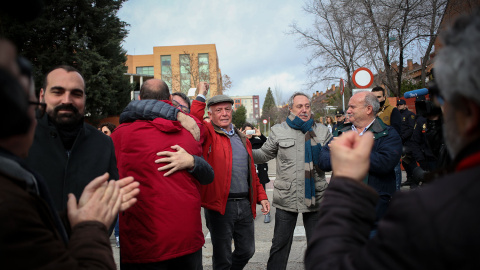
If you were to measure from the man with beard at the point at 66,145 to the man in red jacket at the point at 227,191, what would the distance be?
4.62 feet

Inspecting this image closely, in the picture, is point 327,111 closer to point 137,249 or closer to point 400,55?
point 400,55

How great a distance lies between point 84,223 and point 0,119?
20.7 inches

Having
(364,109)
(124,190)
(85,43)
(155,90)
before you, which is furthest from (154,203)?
(85,43)

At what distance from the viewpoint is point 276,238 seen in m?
3.80

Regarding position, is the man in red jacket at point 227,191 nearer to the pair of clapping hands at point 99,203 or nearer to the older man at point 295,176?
the older man at point 295,176

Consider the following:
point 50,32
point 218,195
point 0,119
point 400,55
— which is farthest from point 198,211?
point 50,32

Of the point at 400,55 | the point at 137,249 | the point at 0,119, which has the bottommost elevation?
the point at 137,249

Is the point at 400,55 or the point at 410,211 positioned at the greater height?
the point at 400,55

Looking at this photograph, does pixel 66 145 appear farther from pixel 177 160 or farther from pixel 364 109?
pixel 364 109

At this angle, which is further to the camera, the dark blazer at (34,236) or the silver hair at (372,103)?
the silver hair at (372,103)

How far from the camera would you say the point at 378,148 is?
10.5ft

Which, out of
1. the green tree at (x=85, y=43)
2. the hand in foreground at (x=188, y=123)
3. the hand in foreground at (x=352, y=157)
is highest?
the green tree at (x=85, y=43)

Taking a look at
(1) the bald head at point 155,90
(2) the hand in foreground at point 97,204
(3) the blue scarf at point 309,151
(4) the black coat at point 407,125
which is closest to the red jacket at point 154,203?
(1) the bald head at point 155,90

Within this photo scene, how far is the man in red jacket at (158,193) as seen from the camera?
235cm
